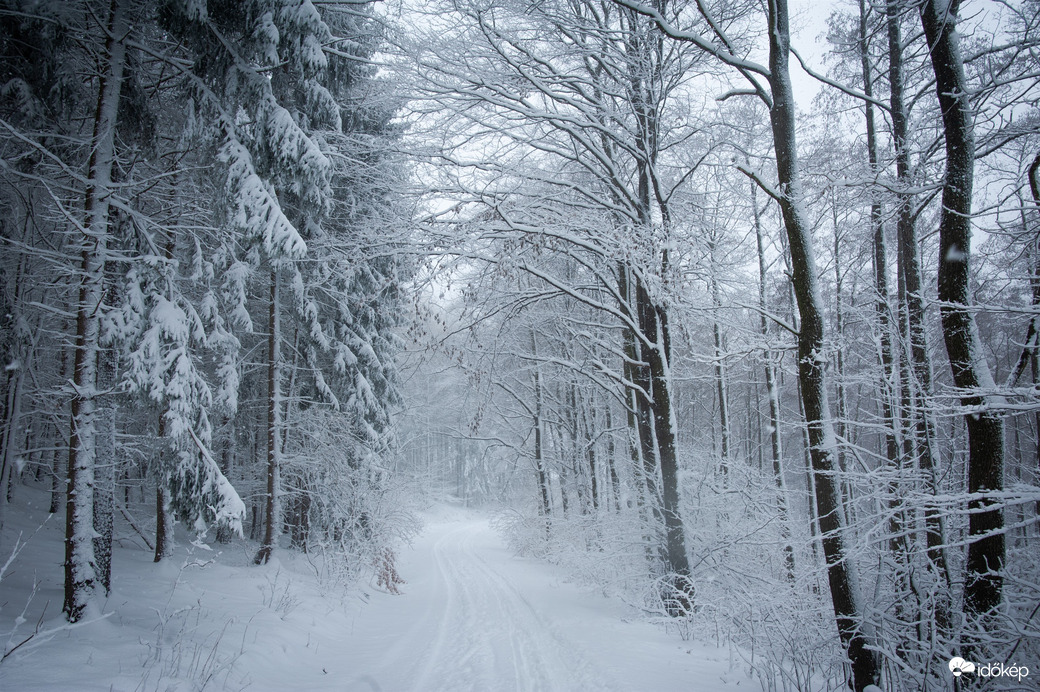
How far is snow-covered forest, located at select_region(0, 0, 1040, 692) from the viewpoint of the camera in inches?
166

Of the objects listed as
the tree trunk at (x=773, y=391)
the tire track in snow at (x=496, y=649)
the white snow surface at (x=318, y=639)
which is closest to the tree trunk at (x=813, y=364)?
the white snow surface at (x=318, y=639)

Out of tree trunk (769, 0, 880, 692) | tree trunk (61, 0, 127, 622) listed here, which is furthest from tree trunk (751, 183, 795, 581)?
tree trunk (61, 0, 127, 622)

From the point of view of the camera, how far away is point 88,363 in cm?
584

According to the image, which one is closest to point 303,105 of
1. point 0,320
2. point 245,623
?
point 0,320

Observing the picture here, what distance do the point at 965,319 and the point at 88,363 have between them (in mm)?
9594

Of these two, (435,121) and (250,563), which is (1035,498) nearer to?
(435,121)

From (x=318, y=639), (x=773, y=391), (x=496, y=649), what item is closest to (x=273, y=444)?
(x=318, y=639)

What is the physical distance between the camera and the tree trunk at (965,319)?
3.72 m

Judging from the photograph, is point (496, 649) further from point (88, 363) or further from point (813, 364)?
point (88, 363)

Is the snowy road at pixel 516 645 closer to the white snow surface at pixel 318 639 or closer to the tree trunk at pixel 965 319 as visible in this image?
the white snow surface at pixel 318 639

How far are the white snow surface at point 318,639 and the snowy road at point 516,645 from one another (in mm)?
27

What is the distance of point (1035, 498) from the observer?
2670 mm

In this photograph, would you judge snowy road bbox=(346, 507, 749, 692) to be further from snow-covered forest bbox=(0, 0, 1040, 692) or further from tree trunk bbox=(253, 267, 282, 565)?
tree trunk bbox=(253, 267, 282, 565)

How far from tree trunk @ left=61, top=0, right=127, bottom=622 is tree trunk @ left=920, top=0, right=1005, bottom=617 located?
8.68 meters
